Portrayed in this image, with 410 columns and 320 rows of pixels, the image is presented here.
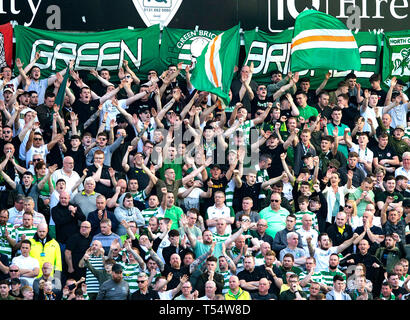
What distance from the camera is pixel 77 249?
20078 mm

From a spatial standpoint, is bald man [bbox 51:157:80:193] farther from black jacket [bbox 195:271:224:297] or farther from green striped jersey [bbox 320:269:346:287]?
green striped jersey [bbox 320:269:346:287]

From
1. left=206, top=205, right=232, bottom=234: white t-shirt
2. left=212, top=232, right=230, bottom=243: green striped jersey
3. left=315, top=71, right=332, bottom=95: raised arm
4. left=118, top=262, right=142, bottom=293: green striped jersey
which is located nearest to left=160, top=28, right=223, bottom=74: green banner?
left=315, top=71, right=332, bottom=95: raised arm

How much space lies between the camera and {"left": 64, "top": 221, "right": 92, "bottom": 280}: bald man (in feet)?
65.5

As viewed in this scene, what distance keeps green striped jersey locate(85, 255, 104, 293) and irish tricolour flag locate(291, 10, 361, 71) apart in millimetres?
5916

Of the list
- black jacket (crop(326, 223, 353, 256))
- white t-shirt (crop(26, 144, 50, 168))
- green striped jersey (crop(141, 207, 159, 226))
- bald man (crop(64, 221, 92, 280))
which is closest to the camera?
bald man (crop(64, 221, 92, 280))

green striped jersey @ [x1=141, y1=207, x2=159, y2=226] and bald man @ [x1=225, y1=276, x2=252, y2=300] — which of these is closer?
bald man @ [x1=225, y1=276, x2=252, y2=300]

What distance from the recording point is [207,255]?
1969cm

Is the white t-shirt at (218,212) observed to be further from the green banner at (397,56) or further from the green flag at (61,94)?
the green banner at (397,56)

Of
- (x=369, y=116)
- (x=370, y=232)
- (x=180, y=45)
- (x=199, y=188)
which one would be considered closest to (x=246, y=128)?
(x=199, y=188)

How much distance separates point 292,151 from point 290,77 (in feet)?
7.01

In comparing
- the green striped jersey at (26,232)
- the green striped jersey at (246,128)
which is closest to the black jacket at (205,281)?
the green striped jersey at (26,232)
